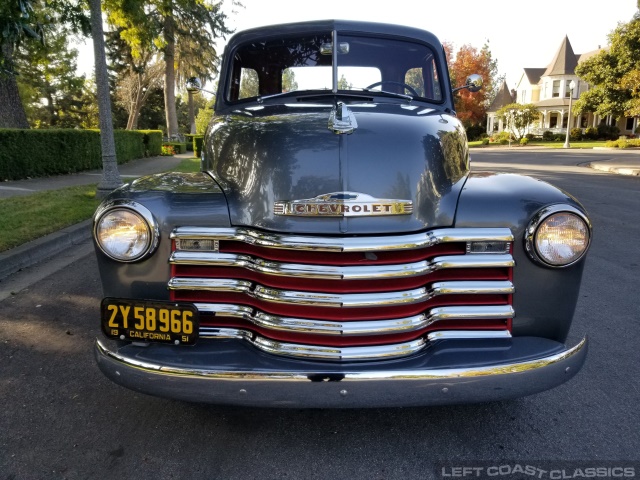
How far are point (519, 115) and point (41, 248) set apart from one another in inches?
1735

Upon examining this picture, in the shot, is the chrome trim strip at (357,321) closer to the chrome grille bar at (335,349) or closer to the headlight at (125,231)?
the chrome grille bar at (335,349)

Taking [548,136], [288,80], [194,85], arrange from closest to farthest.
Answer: [288,80]
[194,85]
[548,136]

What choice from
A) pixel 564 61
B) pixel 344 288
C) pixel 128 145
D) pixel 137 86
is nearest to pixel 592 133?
pixel 564 61

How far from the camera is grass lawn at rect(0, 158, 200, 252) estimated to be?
239 inches

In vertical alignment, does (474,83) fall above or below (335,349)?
above

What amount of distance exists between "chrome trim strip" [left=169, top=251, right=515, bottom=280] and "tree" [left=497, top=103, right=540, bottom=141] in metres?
45.0

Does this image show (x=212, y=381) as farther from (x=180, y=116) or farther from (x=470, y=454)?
(x=180, y=116)

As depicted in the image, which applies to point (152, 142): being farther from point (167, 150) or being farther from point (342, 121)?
point (342, 121)

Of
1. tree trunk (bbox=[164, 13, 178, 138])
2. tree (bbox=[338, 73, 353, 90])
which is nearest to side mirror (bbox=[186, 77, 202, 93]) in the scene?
tree (bbox=[338, 73, 353, 90])

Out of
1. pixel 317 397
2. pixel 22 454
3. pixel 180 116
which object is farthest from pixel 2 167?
pixel 180 116

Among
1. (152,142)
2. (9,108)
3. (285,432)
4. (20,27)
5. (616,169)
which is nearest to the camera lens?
(285,432)

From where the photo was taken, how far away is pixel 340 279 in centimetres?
208

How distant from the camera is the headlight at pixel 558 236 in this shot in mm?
2242

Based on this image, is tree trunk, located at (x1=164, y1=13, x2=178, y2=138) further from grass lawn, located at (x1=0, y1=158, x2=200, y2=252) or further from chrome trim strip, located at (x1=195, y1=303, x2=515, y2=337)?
chrome trim strip, located at (x1=195, y1=303, x2=515, y2=337)
